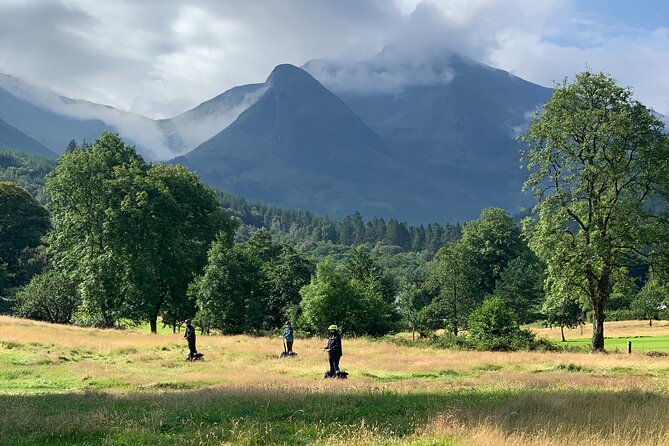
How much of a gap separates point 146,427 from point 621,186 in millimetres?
32918

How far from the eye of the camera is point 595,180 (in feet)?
113

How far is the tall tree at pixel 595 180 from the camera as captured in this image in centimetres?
3331

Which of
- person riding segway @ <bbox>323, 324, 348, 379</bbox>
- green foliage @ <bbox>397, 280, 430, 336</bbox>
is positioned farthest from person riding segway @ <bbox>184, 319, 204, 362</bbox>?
green foliage @ <bbox>397, 280, 430, 336</bbox>

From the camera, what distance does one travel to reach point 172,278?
54.8m

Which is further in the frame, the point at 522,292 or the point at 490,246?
the point at 490,246

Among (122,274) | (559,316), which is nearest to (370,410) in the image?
(122,274)

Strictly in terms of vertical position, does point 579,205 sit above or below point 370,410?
above

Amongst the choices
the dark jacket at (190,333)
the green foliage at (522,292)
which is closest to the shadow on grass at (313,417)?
the dark jacket at (190,333)

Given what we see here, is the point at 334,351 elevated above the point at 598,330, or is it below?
above

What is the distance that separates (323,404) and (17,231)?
85.2 metres

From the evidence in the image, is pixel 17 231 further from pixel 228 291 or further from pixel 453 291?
pixel 453 291

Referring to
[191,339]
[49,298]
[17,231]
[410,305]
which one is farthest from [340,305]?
[17,231]

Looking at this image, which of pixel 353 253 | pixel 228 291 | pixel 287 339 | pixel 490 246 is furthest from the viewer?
pixel 490 246

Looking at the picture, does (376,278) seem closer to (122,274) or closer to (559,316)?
(559,316)
